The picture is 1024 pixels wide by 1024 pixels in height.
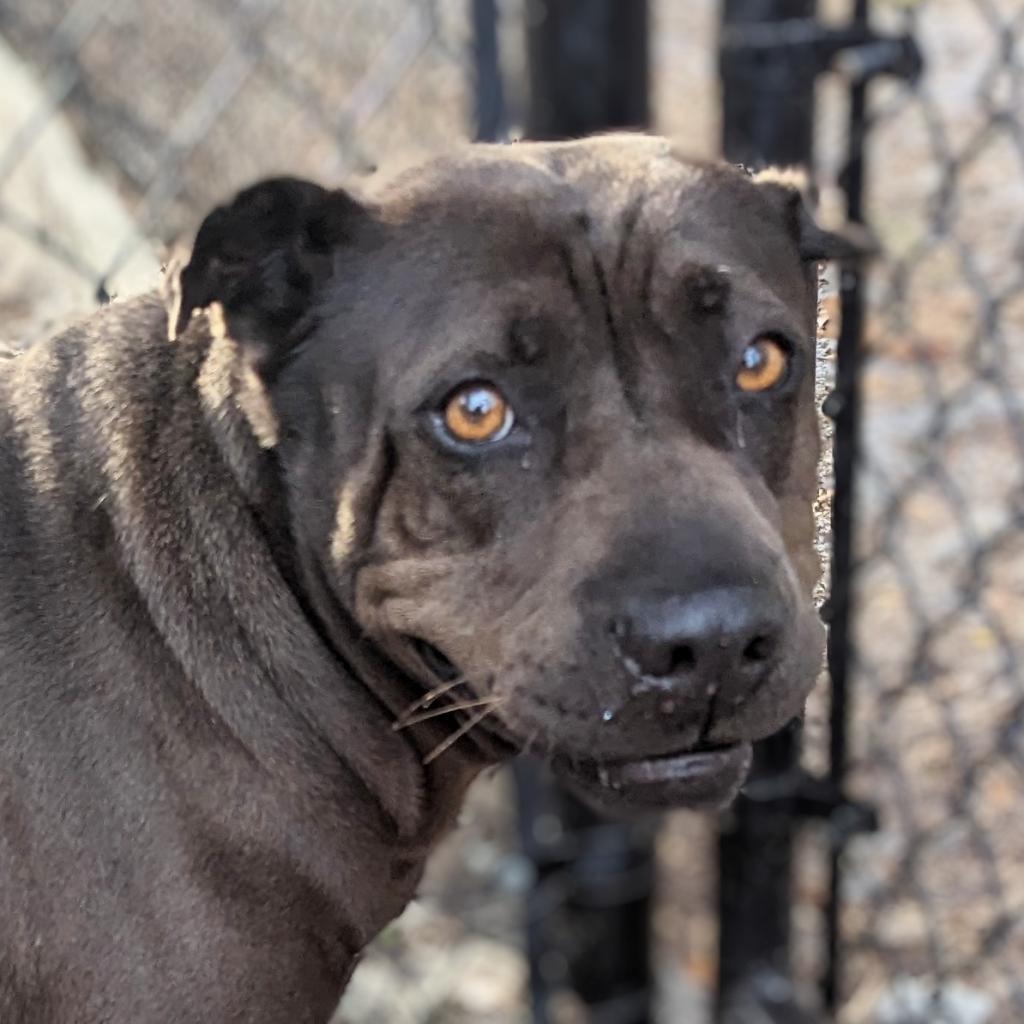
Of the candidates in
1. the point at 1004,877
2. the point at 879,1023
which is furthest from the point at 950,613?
the point at 879,1023

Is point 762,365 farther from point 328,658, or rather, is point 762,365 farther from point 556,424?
point 328,658

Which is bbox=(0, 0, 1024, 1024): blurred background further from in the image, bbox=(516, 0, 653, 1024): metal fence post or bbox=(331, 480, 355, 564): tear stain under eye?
bbox=(331, 480, 355, 564): tear stain under eye

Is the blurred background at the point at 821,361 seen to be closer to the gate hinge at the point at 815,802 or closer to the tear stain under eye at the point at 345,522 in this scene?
the gate hinge at the point at 815,802

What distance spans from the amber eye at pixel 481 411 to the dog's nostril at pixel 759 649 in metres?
0.34

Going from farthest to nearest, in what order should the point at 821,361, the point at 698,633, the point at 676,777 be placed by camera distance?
the point at 821,361, the point at 676,777, the point at 698,633

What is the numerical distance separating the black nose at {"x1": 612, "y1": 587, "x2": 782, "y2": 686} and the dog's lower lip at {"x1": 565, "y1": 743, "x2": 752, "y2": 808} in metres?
0.11

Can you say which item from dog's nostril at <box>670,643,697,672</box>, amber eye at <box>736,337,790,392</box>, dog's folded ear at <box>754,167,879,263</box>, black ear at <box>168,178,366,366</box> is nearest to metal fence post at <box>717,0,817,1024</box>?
dog's folded ear at <box>754,167,879,263</box>

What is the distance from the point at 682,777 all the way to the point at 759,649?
16 centimetres

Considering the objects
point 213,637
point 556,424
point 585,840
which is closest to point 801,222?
point 556,424

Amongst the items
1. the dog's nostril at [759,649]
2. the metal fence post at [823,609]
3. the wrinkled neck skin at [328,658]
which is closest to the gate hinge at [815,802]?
the metal fence post at [823,609]

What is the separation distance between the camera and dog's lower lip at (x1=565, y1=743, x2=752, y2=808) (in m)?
1.39

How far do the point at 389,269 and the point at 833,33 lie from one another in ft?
2.74

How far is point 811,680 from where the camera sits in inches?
55.9

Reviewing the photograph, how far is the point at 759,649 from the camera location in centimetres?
133
